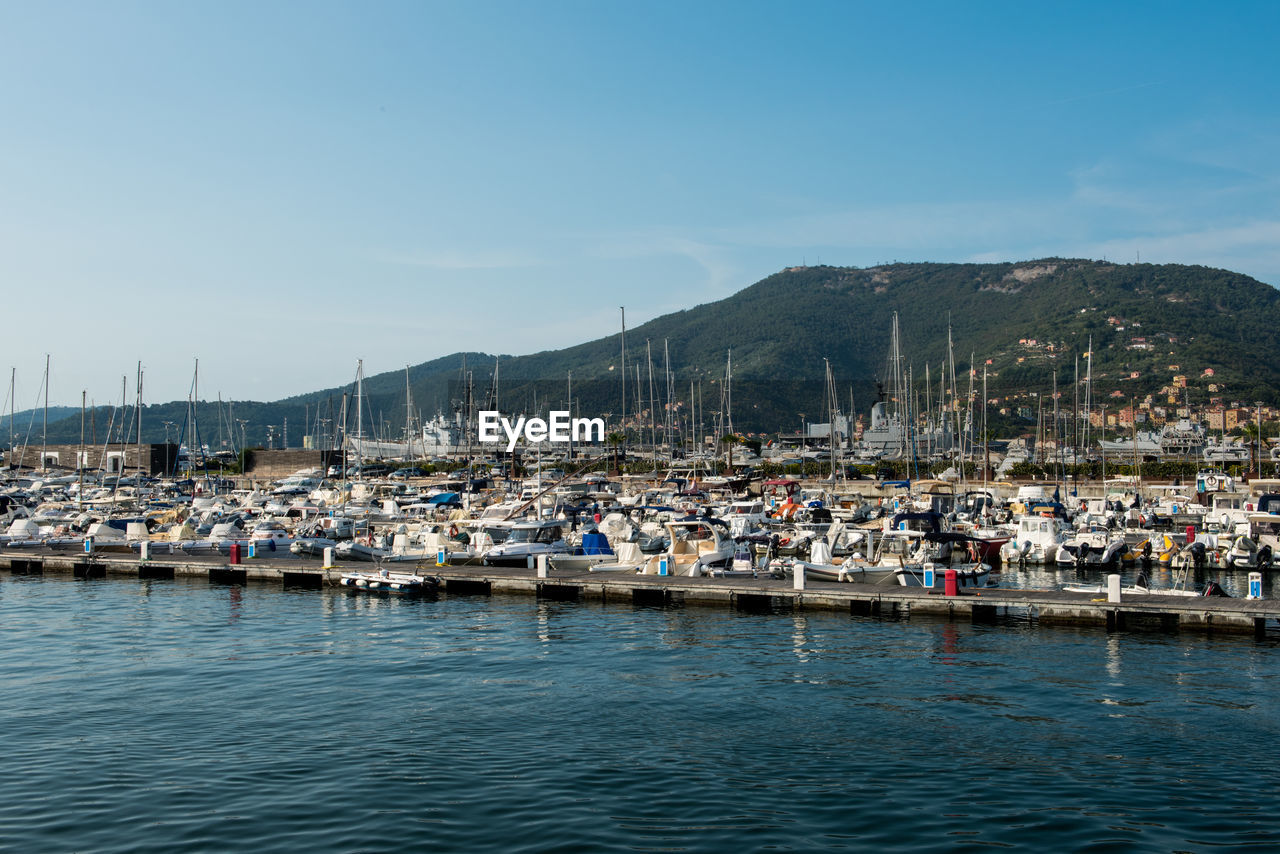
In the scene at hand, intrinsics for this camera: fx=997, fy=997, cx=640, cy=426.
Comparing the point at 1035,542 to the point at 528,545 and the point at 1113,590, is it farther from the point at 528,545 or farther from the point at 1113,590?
the point at 528,545

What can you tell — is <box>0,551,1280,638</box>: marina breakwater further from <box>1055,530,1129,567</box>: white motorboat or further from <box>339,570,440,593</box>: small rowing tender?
<box>1055,530,1129,567</box>: white motorboat

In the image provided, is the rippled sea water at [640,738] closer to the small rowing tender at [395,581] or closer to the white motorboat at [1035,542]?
the small rowing tender at [395,581]

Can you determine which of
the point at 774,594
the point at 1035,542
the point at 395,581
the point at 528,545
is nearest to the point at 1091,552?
the point at 1035,542

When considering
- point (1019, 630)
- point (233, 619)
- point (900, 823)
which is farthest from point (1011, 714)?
point (233, 619)

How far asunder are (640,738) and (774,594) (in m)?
16.1

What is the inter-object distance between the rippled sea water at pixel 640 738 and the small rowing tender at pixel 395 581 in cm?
690

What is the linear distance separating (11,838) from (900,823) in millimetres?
12678

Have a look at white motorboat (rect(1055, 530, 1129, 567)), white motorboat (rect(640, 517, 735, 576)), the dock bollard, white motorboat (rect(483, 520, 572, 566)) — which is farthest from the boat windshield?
white motorboat (rect(1055, 530, 1129, 567))

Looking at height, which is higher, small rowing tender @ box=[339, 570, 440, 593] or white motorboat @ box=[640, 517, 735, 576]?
white motorboat @ box=[640, 517, 735, 576]

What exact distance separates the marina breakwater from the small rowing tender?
766 millimetres

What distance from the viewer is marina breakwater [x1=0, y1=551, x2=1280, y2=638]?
95.7 ft

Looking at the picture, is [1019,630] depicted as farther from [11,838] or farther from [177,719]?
[11,838]

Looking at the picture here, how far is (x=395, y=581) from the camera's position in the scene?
1513 inches

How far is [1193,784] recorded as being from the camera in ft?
53.0
